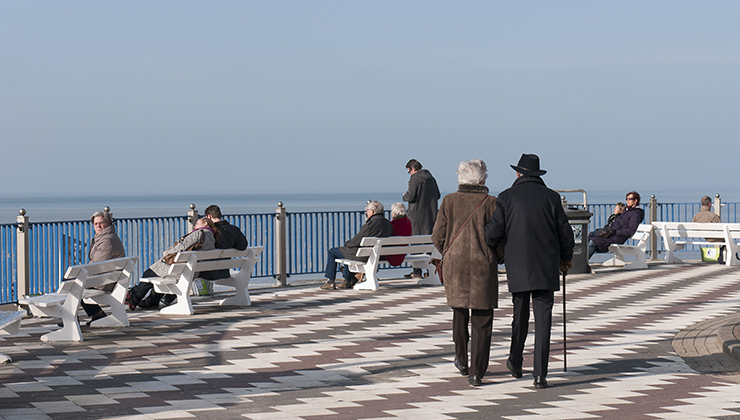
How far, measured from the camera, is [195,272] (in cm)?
1181

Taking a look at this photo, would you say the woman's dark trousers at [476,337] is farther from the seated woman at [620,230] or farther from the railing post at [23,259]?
the seated woman at [620,230]

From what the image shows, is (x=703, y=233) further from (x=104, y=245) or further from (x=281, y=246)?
(x=104, y=245)

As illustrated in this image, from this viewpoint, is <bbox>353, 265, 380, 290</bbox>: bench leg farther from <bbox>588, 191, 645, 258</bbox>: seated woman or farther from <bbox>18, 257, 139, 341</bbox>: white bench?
<bbox>588, 191, 645, 258</bbox>: seated woman

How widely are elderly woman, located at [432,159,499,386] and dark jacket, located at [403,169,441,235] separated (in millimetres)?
8639

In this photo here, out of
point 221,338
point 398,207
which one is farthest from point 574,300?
point 221,338

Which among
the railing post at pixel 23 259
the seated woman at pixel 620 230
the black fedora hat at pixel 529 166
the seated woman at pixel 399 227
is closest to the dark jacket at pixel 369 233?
the seated woman at pixel 399 227

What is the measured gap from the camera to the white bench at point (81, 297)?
29.3 ft

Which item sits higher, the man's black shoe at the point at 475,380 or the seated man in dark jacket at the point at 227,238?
the seated man in dark jacket at the point at 227,238

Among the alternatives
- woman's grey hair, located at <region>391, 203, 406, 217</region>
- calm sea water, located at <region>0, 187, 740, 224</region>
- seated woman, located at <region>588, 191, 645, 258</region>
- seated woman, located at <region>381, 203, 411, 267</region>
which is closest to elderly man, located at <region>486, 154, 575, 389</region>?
seated woman, located at <region>381, 203, 411, 267</region>

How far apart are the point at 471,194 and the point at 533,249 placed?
0.65 m

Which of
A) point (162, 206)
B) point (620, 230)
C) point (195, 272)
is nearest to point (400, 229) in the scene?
point (195, 272)

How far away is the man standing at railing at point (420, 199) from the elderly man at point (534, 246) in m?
8.81

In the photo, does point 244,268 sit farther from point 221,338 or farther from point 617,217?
point 617,217

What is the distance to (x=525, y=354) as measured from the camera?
8.26m
